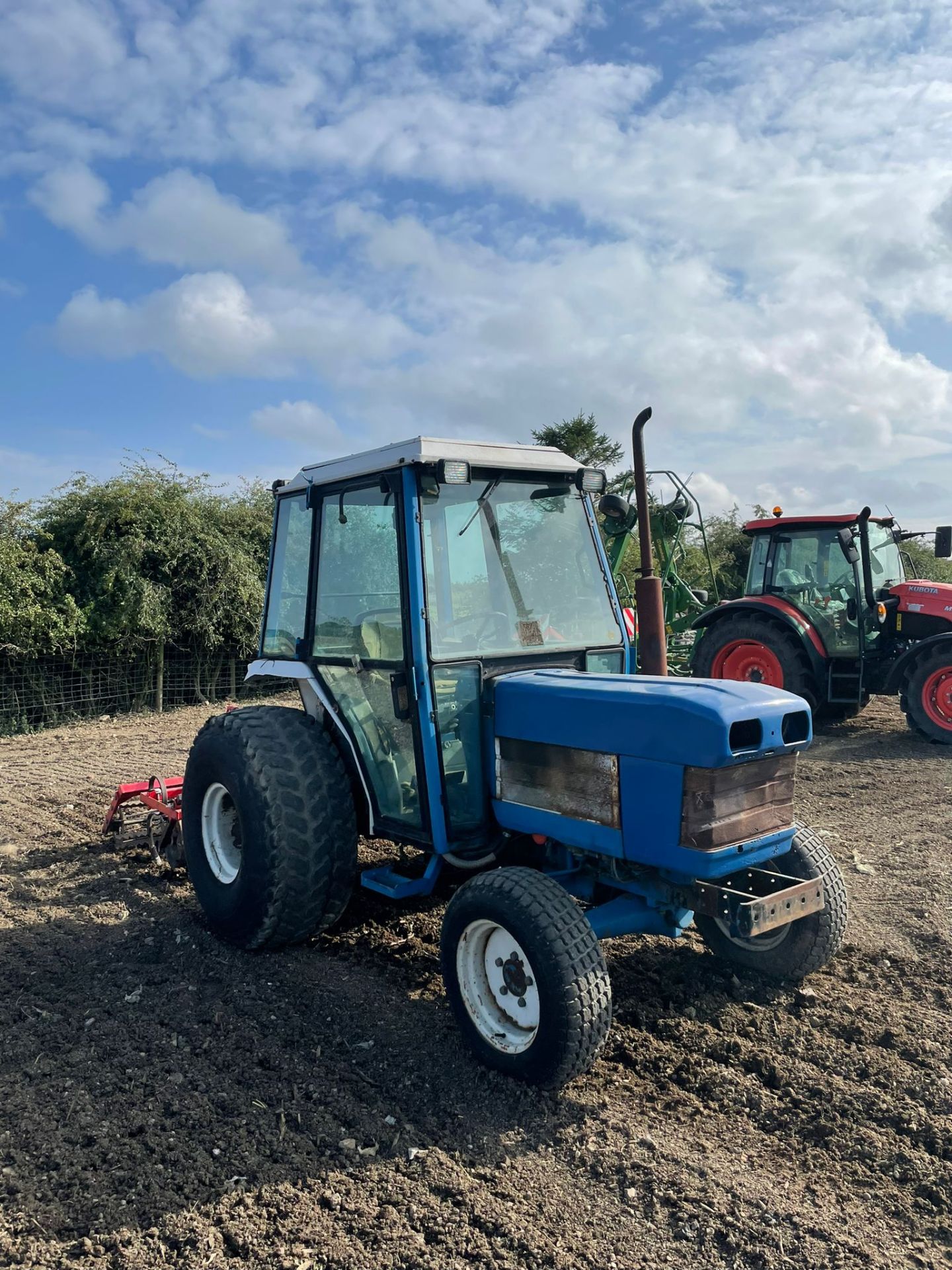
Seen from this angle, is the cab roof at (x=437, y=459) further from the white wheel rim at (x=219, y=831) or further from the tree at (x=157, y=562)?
the tree at (x=157, y=562)

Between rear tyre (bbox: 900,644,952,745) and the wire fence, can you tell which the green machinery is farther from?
the wire fence

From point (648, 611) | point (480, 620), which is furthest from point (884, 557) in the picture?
point (480, 620)

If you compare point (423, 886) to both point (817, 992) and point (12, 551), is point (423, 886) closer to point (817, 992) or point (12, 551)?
point (817, 992)

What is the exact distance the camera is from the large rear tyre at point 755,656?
9.22 m

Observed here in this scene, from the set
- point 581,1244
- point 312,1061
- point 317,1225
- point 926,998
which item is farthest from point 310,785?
point 926,998

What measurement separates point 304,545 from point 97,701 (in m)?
7.84

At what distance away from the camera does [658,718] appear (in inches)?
118

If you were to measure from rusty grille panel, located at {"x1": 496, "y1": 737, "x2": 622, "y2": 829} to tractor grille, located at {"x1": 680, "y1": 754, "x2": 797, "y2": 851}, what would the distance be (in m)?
0.28

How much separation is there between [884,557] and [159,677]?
8.70 metres

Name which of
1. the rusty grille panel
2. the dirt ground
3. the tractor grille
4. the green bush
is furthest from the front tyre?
the green bush

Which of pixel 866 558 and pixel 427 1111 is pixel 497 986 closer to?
pixel 427 1111

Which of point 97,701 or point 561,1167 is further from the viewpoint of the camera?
point 97,701

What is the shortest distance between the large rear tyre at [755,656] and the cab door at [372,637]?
5.81m

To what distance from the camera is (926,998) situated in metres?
3.65
